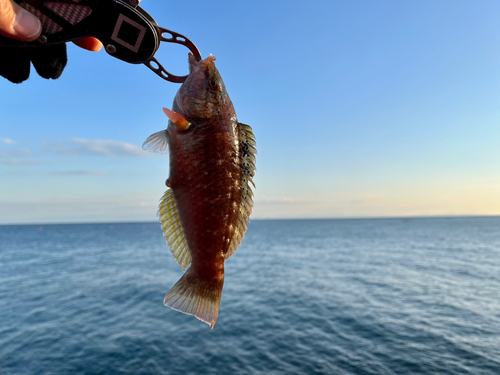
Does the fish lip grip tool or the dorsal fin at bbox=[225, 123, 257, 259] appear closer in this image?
the fish lip grip tool

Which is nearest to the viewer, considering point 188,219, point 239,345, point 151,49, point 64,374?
point 188,219

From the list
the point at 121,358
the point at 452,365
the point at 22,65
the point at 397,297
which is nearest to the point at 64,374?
the point at 121,358

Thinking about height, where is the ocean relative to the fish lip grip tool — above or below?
below

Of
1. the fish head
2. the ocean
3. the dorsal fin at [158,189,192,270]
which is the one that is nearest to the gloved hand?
the fish head

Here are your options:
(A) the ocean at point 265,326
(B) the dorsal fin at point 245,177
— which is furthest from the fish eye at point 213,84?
(A) the ocean at point 265,326

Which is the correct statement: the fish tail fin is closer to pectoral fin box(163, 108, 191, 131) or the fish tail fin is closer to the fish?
the fish

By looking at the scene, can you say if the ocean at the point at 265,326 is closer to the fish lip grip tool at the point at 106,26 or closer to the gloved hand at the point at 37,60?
the gloved hand at the point at 37,60

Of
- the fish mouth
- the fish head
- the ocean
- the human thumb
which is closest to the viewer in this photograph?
the human thumb

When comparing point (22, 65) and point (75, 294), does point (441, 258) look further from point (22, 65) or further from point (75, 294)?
point (22, 65)

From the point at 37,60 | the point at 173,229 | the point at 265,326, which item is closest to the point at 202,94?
the point at 173,229
